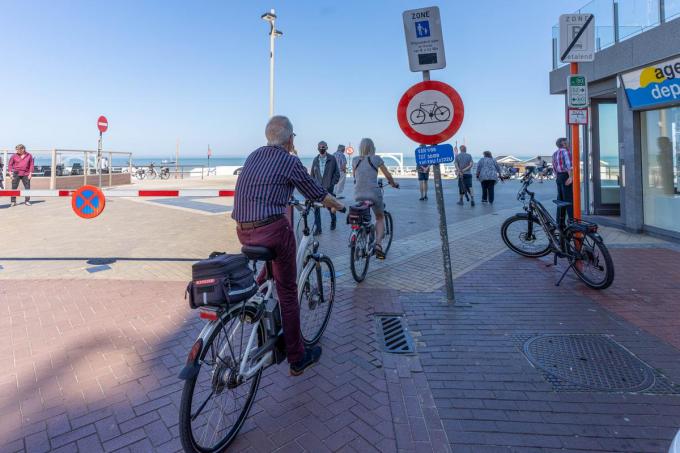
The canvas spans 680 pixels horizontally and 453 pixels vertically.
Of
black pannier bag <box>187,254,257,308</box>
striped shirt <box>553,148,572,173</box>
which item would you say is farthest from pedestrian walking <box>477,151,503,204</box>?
black pannier bag <box>187,254,257,308</box>

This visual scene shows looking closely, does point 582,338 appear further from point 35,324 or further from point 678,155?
point 678,155

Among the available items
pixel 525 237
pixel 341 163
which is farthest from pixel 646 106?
pixel 341 163

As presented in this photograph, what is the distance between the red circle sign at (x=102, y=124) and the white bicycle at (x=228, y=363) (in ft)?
52.1

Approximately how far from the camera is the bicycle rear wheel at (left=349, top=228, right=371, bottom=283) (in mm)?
5545

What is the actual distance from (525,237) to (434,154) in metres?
3.17

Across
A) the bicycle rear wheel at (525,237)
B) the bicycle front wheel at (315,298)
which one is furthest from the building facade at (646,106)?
the bicycle front wheel at (315,298)

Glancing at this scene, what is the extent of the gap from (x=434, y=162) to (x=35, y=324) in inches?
175

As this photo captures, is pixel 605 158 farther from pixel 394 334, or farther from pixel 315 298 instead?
pixel 315 298

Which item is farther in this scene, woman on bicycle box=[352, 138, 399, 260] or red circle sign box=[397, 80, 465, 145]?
woman on bicycle box=[352, 138, 399, 260]

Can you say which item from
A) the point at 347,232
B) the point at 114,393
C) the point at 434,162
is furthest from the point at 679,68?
the point at 114,393

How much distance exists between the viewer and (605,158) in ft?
34.9

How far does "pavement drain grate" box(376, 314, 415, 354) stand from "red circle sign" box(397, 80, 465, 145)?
1968 millimetres

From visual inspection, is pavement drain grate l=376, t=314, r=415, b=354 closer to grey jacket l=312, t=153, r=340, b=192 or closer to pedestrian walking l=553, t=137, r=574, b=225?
grey jacket l=312, t=153, r=340, b=192

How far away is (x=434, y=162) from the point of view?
4.77 m
